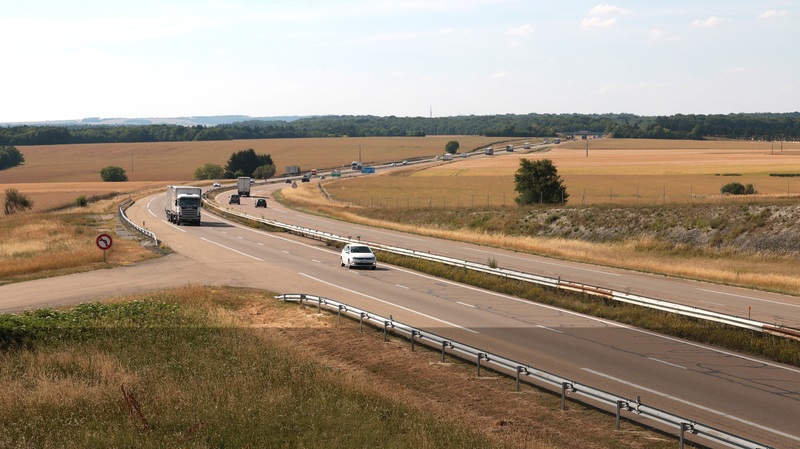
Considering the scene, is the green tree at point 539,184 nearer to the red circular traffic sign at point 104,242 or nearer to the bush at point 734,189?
the bush at point 734,189

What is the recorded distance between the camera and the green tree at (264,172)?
17938 cm

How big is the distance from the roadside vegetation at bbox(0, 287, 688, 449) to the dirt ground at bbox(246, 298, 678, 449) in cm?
4

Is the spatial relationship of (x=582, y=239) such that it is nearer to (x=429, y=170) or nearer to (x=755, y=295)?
(x=755, y=295)

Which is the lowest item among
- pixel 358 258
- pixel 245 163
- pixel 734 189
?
pixel 245 163

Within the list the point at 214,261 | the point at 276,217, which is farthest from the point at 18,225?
the point at 214,261

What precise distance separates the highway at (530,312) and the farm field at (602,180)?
33467mm

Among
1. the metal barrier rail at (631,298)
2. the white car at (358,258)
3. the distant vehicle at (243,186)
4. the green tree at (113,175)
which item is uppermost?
the metal barrier rail at (631,298)

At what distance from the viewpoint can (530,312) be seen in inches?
1205

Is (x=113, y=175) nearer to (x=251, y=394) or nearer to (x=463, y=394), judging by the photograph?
(x=251, y=394)

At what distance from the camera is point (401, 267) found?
4538 cm

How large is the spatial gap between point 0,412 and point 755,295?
28.5 m

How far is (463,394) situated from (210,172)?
175 meters

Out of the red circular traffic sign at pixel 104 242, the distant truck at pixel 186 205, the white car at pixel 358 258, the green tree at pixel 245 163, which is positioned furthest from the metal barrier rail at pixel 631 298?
the green tree at pixel 245 163

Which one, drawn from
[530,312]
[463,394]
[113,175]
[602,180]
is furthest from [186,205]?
[113,175]
